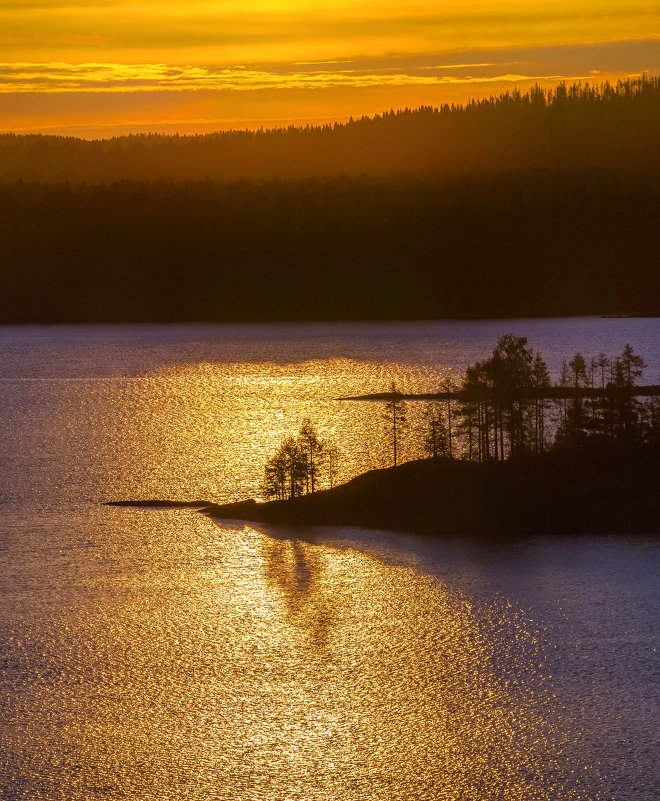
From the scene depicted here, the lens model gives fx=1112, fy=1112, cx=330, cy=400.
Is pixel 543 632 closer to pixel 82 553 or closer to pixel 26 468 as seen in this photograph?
pixel 82 553

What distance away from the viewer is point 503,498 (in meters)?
42.1

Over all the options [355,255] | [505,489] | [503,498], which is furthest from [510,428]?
[355,255]

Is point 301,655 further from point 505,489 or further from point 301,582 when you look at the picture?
point 505,489

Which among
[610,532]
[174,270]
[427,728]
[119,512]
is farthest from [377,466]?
[174,270]

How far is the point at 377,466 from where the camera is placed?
56594 mm

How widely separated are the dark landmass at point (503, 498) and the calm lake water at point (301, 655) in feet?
3.84

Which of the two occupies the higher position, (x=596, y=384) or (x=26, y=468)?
(x=596, y=384)

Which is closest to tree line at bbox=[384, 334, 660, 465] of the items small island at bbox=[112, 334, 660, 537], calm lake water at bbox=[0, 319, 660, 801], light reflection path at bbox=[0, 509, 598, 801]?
small island at bbox=[112, 334, 660, 537]

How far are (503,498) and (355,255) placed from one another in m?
131

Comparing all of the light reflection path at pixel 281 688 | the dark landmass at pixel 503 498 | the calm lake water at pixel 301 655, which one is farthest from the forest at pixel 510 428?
the light reflection path at pixel 281 688

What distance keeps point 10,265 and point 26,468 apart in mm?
121661

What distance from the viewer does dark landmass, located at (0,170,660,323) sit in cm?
16762

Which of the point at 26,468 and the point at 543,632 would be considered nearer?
the point at 543,632

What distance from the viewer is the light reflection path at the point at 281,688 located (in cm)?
2264
